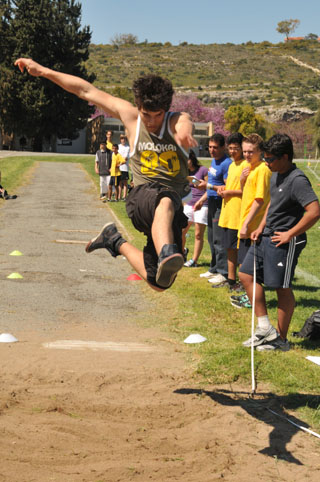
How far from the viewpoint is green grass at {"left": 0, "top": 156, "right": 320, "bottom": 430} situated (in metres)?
5.05

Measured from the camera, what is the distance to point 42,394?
15.5 ft

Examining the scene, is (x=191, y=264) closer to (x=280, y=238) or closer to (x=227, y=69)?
(x=280, y=238)

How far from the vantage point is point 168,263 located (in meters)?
4.41

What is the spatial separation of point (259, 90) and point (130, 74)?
2592cm

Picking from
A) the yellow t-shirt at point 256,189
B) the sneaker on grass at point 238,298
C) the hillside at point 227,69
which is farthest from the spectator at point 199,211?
the hillside at point 227,69

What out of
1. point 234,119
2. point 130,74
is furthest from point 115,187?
point 130,74

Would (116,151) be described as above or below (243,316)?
above

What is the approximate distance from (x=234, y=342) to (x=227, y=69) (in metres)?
129

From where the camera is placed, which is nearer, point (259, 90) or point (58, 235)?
point (58, 235)

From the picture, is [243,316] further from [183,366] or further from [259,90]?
[259,90]

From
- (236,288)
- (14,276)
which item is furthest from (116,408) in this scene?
(14,276)

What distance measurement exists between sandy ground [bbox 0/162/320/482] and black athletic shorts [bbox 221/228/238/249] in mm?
1350

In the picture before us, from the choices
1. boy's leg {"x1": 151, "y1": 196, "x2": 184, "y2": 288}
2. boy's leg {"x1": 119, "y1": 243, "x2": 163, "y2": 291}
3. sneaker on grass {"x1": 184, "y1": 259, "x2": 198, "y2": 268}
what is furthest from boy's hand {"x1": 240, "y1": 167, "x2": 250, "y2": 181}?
sneaker on grass {"x1": 184, "y1": 259, "x2": 198, "y2": 268}

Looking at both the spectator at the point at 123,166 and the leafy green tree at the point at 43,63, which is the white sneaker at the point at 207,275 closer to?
the spectator at the point at 123,166
